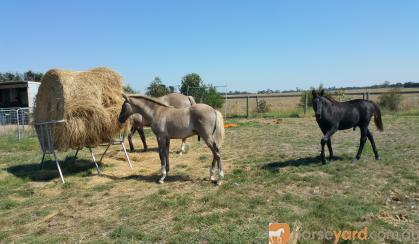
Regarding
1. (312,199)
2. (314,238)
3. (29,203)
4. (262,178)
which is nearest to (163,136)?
(262,178)

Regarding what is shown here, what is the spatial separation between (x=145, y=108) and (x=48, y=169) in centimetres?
357

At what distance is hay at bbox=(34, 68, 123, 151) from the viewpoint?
845 centimetres

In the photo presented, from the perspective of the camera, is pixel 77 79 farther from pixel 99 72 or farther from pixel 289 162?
pixel 289 162

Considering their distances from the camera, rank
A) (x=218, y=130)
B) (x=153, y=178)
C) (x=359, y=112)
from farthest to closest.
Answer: (x=359, y=112)
(x=153, y=178)
(x=218, y=130)

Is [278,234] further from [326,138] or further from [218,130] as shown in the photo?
[326,138]

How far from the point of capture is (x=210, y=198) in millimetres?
6371

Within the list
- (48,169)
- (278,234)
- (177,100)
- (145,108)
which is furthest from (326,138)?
(48,169)

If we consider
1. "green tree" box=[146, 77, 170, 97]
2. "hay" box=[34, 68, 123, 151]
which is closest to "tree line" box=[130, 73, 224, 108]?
"green tree" box=[146, 77, 170, 97]

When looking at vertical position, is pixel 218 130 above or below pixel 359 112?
below

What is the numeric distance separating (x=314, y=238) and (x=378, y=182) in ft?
10.3

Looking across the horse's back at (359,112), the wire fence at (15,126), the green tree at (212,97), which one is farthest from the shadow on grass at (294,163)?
the green tree at (212,97)

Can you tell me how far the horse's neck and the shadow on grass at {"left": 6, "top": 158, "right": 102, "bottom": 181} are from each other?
2557 mm

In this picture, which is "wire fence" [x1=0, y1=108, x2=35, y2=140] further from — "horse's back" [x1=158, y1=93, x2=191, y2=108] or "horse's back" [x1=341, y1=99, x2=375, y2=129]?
"horse's back" [x1=341, y1=99, x2=375, y2=129]

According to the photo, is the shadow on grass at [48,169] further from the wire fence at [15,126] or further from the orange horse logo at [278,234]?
the wire fence at [15,126]
